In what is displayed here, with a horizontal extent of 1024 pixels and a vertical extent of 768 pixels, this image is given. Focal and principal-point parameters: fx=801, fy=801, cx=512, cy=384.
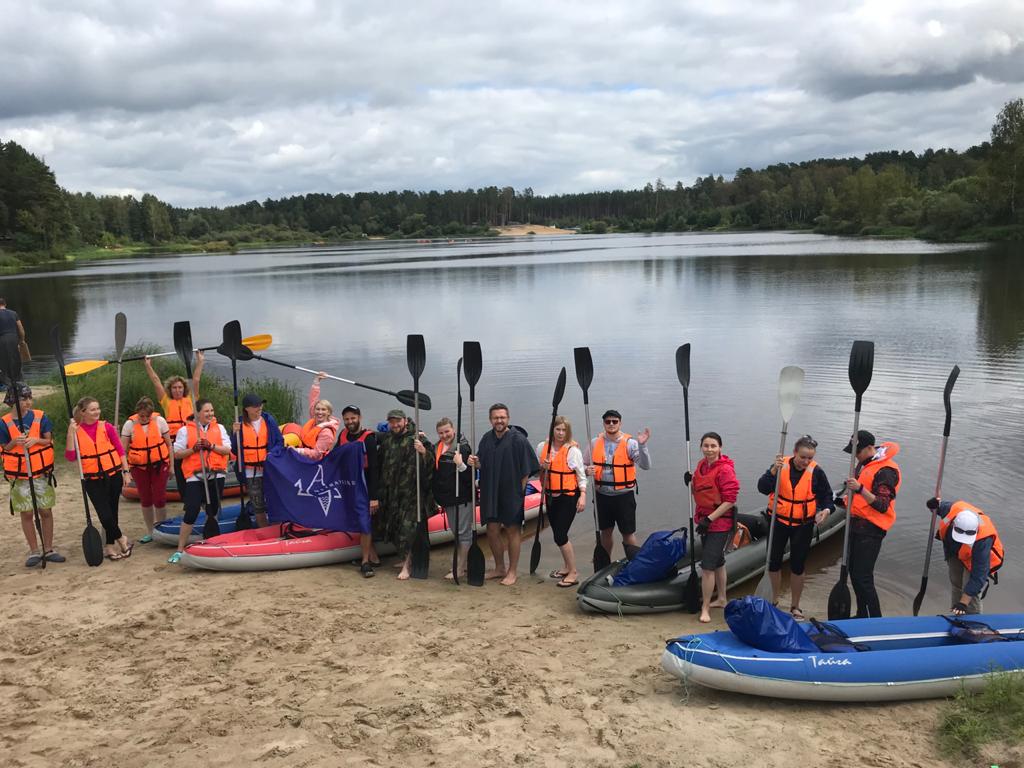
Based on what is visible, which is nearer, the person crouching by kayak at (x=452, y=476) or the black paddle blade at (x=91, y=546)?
the person crouching by kayak at (x=452, y=476)

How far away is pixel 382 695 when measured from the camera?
5.12m

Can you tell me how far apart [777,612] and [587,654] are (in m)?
1.41

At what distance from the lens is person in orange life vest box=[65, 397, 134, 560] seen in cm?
709

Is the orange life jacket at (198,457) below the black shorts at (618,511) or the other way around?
the other way around

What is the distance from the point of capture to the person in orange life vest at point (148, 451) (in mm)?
7598

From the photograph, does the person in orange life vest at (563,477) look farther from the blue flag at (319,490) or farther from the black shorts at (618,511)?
the blue flag at (319,490)

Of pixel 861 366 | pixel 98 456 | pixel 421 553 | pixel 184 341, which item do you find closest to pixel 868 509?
pixel 861 366

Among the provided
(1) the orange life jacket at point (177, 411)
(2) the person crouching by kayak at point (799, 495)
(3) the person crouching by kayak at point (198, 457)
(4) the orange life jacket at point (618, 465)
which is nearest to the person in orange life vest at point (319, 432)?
(3) the person crouching by kayak at point (198, 457)

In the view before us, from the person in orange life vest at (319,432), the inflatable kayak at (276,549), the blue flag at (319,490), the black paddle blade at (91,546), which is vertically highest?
the person in orange life vest at (319,432)

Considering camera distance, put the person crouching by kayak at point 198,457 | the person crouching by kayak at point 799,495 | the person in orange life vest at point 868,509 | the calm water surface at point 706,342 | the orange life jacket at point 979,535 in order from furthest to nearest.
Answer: the calm water surface at point 706,342 → the person crouching by kayak at point 198,457 → the person crouching by kayak at point 799,495 → the person in orange life vest at point 868,509 → the orange life jacket at point 979,535

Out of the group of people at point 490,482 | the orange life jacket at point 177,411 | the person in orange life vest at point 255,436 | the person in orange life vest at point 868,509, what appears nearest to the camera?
the person in orange life vest at point 868,509

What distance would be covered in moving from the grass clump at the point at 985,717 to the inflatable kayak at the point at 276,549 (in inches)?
196

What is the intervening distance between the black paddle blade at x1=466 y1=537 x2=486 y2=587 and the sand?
143mm

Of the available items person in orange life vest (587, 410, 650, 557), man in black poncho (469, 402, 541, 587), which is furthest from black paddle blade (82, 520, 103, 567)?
person in orange life vest (587, 410, 650, 557)
